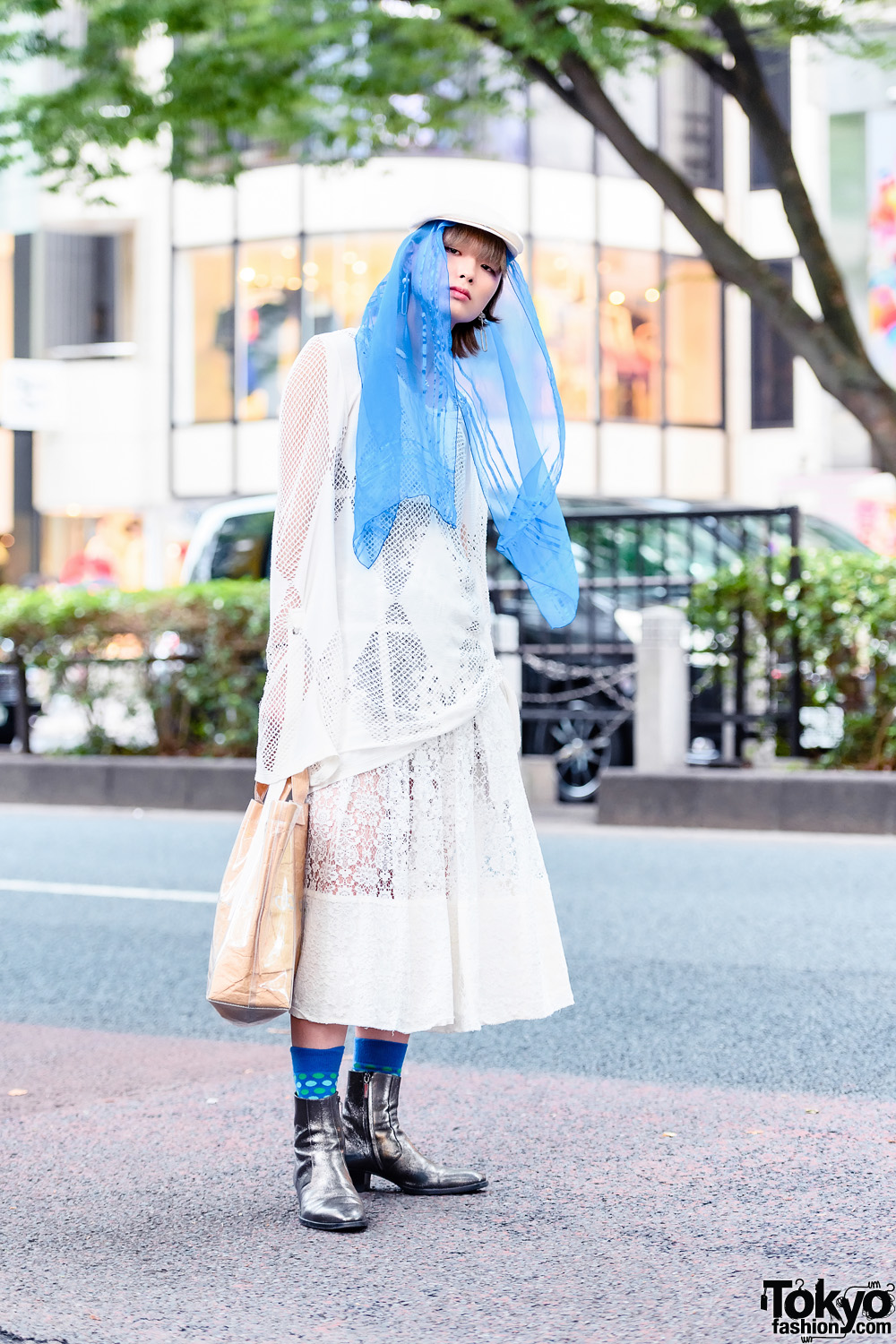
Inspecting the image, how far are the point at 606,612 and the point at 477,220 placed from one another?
28.5ft

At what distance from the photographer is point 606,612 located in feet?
39.1

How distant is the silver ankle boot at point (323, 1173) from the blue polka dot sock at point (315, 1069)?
0.02 m

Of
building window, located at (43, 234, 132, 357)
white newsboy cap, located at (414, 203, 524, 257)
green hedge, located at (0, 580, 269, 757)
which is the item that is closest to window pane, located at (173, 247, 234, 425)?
building window, located at (43, 234, 132, 357)

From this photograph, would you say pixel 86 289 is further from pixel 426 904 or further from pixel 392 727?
pixel 426 904

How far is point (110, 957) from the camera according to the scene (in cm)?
661

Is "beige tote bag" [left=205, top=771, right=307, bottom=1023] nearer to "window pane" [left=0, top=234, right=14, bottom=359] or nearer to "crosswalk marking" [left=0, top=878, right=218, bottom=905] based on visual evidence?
"crosswalk marking" [left=0, top=878, right=218, bottom=905]

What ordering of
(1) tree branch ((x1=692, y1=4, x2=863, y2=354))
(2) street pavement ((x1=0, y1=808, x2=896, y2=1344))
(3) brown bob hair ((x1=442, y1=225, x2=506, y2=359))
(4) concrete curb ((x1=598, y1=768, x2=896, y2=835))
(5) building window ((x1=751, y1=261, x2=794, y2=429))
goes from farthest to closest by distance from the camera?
(5) building window ((x1=751, y1=261, x2=794, y2=429))
(1) tree branch ((x1=692, y1=4, x2=863, y2=354))
(4) concrete curb ((x1=598, y1=768, x2=896, y2=835))
(3) brown bob hair ((x1=442, y1=225, x2=506, y2=359))
(2) street pavement ((x1=0, y1=808, x2=896, y2=1344))

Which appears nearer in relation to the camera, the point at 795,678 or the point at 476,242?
the point at 476,242

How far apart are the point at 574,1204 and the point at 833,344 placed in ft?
28.3

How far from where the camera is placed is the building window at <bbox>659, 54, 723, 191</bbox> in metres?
28.2

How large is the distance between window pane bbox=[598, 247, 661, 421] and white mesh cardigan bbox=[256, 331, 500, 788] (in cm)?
2529

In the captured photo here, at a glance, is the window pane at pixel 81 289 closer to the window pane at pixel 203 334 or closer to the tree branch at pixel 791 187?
the window pane at pixel 203 334

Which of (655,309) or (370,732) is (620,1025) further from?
(655,309)

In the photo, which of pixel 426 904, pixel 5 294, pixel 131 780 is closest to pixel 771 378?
pixel 5 294
